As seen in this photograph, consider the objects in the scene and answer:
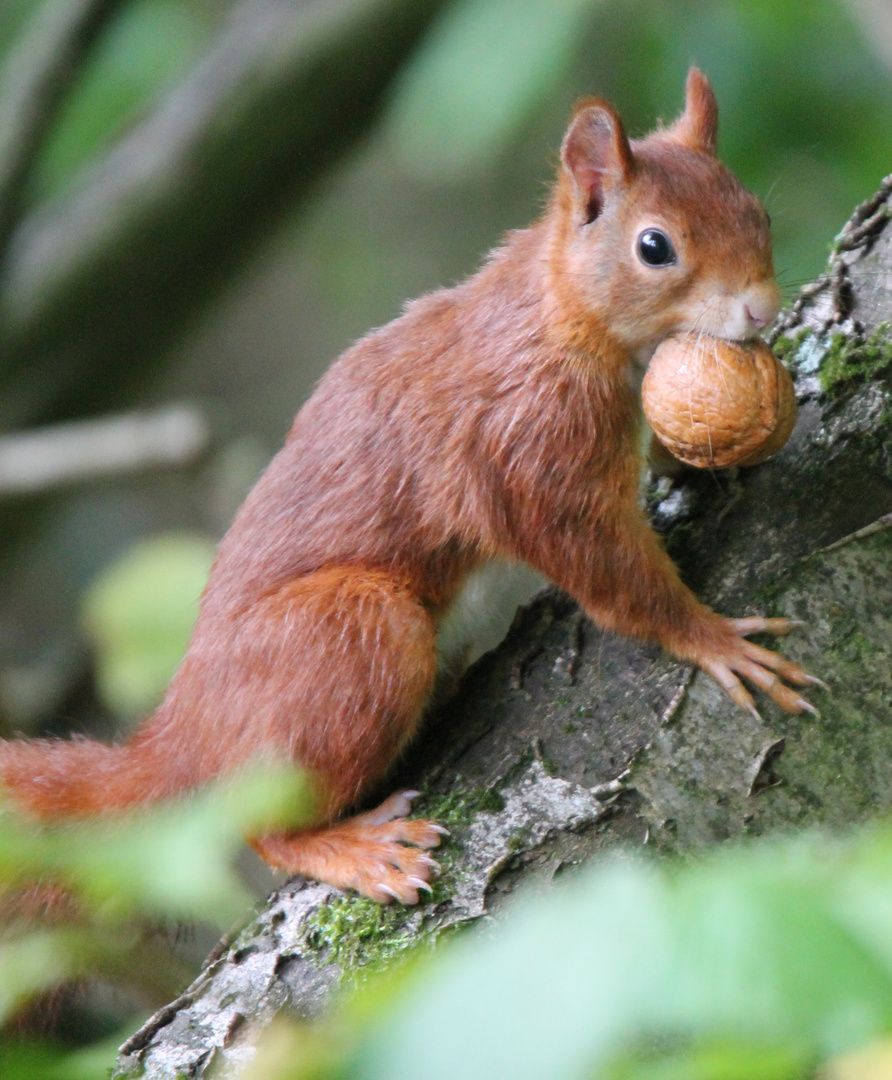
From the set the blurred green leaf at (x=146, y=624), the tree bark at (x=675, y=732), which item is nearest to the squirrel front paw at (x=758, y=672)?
the tree bark at (x=675, y=732)

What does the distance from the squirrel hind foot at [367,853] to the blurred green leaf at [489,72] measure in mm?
1176

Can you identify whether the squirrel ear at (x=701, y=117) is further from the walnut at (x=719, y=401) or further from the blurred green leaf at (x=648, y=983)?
the blurred green leaf at (x=648, y=983)

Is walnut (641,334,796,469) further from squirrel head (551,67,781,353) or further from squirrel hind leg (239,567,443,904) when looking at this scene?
squirrel hind leg (239,567,443,904)

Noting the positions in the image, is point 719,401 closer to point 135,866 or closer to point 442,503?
point 442,503

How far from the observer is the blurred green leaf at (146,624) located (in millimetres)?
2012

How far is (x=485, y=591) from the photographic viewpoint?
5.89 feet

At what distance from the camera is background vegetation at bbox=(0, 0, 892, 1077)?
2.18 meters

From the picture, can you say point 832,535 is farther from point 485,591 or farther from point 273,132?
point 273,132

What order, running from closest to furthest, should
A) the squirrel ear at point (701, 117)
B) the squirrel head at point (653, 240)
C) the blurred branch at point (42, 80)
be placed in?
the squirrel head at point (653, 240)
the squirrel ear at point (701, 117)
the blurred branch at point (42, 80)

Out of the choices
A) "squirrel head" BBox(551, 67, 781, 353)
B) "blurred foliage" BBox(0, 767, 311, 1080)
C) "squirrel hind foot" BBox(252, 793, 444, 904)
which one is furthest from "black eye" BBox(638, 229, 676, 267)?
"blurred foliage" BBox(0, 767, 311, 1080)

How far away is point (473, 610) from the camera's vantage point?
180 cm

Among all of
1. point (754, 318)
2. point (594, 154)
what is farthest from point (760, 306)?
point (594, 154)

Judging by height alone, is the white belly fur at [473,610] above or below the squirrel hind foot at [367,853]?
above

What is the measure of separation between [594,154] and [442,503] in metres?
0.52
